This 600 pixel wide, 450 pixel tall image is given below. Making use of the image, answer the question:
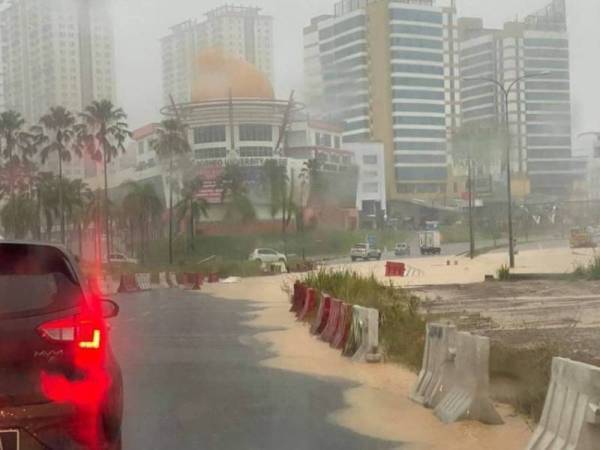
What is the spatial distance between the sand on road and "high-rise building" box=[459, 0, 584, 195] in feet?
182

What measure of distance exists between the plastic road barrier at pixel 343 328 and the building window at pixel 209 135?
6683 cm

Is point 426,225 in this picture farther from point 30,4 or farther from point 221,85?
point 30,4

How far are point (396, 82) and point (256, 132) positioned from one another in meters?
22.0

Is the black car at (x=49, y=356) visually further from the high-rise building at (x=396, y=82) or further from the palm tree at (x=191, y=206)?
the high-rise building at (x=396, y=82)

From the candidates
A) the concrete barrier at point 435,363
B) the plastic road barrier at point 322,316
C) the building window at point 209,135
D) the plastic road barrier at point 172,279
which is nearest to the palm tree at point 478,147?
the building window at point 209,135

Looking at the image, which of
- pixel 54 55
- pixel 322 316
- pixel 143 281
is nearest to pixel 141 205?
pixel 54 55

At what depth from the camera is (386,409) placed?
865 centimetres

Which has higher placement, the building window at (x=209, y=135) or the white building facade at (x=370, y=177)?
the building window at (x=209, y=135)

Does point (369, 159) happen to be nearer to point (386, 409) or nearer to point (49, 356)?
point (386, 409)

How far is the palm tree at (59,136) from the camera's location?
58.7m

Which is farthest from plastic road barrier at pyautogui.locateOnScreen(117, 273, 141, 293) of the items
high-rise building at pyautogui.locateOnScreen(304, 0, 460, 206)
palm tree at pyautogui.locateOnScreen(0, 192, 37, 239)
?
high-rise building at pyautogui.locateOnScreen(304, 0, 460, 206)

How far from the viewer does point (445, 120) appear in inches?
3944

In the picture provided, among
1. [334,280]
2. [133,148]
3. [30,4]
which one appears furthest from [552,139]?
[334,280]

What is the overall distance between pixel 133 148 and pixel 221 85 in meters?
12.7
